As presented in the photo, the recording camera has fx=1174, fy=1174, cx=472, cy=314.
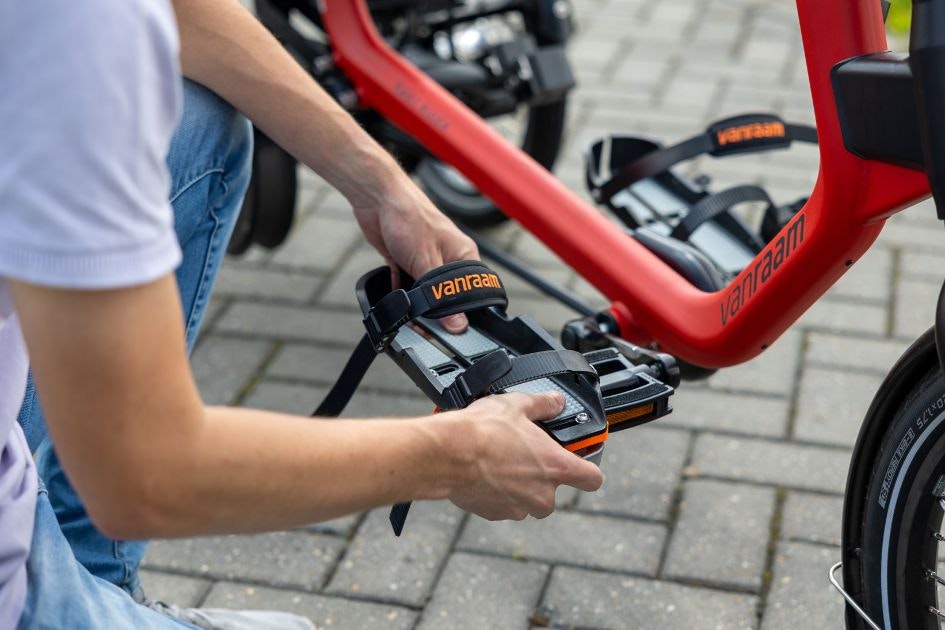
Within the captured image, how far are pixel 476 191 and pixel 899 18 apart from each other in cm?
219

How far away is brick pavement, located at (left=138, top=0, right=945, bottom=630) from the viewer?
1.79 m

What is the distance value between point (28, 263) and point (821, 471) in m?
1.61

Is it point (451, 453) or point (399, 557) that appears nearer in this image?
point (451, 453)

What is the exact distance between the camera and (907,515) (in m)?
1.34

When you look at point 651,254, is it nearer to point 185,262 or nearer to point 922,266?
point 185,262

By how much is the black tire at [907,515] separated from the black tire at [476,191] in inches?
61.0

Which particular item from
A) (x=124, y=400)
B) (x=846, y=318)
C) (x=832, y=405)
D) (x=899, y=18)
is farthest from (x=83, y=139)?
(x=899, y=18)

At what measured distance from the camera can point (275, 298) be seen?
270 centimetres

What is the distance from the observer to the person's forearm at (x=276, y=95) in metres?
1.46

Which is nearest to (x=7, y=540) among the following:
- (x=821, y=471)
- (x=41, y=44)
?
(x=41, y=44)

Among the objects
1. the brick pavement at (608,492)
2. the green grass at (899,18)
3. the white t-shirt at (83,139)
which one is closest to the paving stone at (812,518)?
the brick pavement at (608,492)

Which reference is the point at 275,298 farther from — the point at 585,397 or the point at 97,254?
the point at 97,254

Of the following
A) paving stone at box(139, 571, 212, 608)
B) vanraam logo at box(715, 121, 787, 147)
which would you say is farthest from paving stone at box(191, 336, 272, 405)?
vanraam logo at box(715, 121, 787, 147)

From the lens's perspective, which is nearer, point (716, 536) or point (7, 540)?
point (7, 540)
